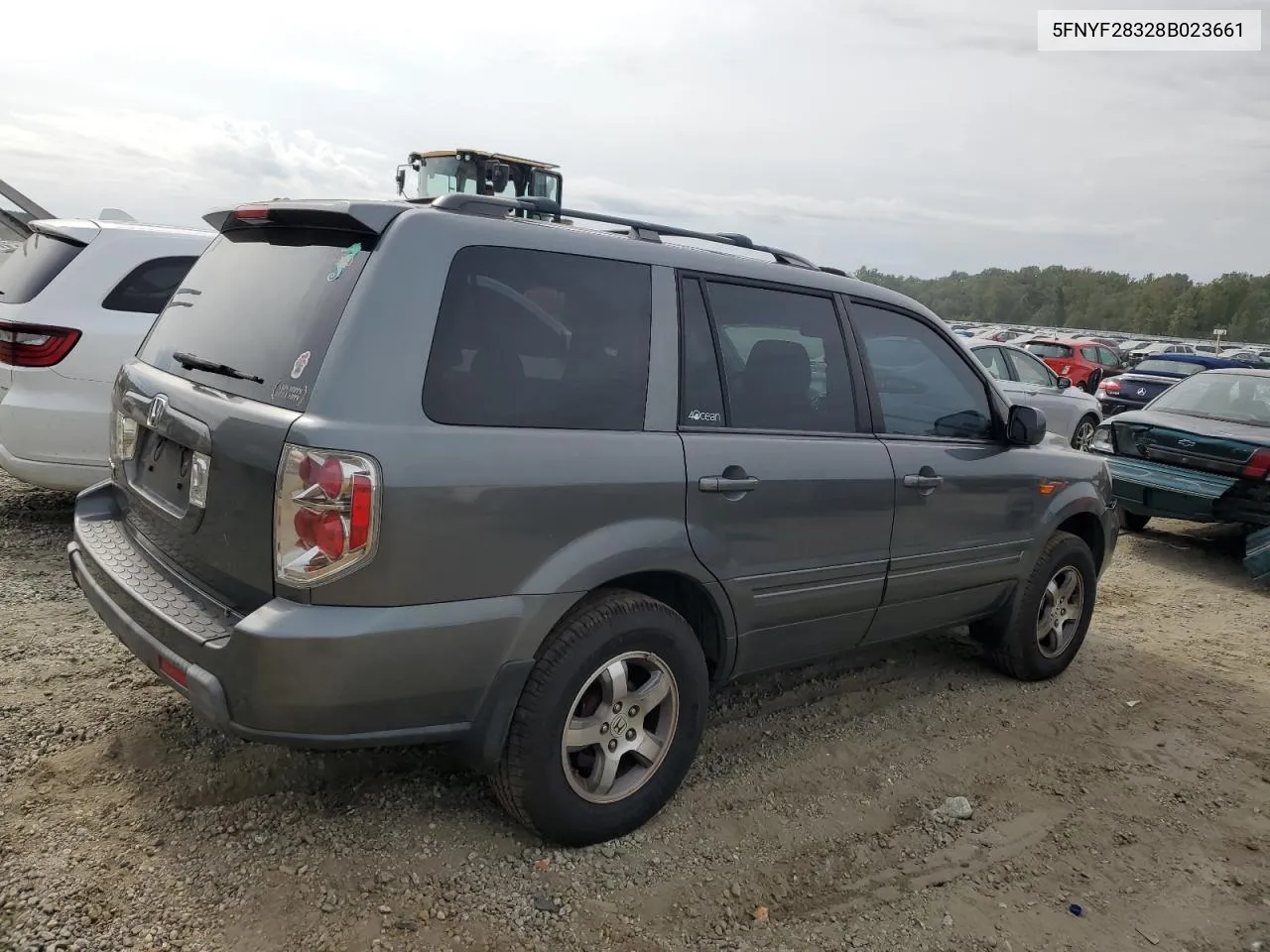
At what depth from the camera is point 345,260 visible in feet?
8.35

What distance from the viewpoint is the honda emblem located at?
9.31 feet

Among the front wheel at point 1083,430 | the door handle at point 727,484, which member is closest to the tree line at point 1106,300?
the front wheel at point 1083,430

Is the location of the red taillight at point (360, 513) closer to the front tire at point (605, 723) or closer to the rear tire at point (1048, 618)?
the front tire at point (605, 723)

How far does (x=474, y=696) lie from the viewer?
2.53 metres

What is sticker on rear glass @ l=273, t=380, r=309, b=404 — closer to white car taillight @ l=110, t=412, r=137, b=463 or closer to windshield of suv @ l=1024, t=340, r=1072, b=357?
white car taillight @ l=110, t=412, r=137, b=463

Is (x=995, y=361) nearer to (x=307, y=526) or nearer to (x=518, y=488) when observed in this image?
(x=518, y=488)

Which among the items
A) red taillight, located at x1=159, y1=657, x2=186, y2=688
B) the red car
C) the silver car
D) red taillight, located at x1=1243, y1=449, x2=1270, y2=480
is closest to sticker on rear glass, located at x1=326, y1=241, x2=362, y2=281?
red taillight, located at x1=159, y1=657, x2=186, y2=688

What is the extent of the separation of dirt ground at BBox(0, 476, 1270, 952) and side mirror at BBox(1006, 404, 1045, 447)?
1.25m

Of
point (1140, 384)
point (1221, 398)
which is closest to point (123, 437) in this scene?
point (1221, 398)

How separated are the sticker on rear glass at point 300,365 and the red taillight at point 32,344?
3.24 m

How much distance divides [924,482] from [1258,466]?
4.77 metres

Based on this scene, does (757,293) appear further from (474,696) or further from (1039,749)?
(1039,749)

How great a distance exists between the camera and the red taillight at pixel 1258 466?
691cm

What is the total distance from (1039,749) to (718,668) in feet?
5.38
